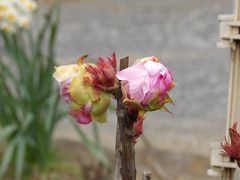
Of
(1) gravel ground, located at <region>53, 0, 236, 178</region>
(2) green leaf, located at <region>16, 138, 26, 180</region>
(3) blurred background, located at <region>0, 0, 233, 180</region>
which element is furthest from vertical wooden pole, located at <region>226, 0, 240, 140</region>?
(1) gravel ground, located at <region>53, 0, 236, 178</region>

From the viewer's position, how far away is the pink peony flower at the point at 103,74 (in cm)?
132

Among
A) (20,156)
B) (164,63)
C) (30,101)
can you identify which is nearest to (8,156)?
(20,156)

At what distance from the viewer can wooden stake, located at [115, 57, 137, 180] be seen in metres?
1.31

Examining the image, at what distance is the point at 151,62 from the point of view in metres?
1.31

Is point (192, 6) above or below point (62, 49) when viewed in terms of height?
above

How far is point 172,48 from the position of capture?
8.39 m

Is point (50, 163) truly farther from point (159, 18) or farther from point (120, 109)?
point (159, 18)

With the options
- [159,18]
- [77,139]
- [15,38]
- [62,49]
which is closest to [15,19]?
[15,38]

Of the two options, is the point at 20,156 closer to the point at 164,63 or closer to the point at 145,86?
the point at 145,86

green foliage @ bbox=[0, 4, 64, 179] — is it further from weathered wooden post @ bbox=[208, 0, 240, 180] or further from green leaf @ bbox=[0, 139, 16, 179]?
weathered wooden post @ bbox=[208, 0, 240, 180]

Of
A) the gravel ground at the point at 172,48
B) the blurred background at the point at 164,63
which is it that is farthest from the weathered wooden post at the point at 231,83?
the gravel ground at the point at 172,48

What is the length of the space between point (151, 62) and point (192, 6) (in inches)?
363

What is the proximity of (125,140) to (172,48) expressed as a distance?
7106 millimetres

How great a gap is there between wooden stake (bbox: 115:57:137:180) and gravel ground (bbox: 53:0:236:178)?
12.0 feet
